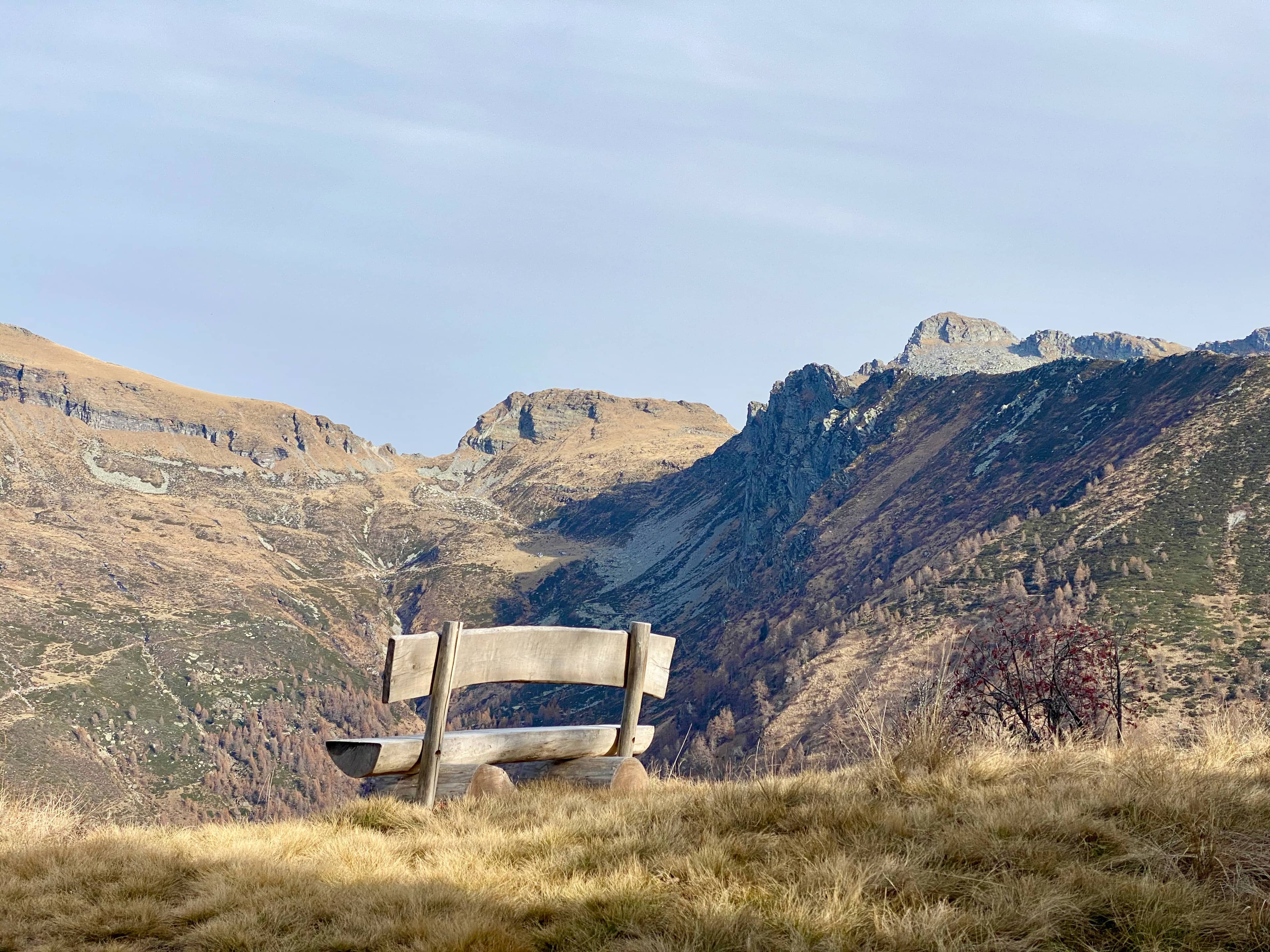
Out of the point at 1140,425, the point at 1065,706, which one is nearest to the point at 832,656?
the point at 1140,425

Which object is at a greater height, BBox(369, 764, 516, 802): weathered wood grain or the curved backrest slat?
the curved backrest slat

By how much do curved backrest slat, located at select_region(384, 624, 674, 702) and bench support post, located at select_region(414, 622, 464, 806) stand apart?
0.07 m

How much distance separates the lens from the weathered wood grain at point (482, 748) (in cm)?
708

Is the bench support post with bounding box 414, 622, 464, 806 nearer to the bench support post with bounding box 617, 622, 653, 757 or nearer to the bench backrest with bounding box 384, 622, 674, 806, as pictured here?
the bench backrest with bounding box 384, 622, 674, 806

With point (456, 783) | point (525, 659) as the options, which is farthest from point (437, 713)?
point (525, 659)

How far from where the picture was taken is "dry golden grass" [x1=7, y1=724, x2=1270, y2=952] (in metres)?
4.02

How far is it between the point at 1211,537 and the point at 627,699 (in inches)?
5434

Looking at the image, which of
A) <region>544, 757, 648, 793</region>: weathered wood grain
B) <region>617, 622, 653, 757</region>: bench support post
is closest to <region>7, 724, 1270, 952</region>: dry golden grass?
<region>544, 757, 648, 793</region>: weathered wood grain

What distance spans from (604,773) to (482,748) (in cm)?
111

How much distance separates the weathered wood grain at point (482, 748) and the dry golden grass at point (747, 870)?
1.25 ft

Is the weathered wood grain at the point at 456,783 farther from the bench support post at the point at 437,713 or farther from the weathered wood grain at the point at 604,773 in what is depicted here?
the weathered wood grain at the point at 604,773

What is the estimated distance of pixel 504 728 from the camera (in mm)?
7988

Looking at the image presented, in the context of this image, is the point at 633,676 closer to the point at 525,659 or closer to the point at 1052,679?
the point at 525,659

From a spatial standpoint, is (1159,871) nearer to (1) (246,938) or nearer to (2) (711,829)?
(2) (711,829)
